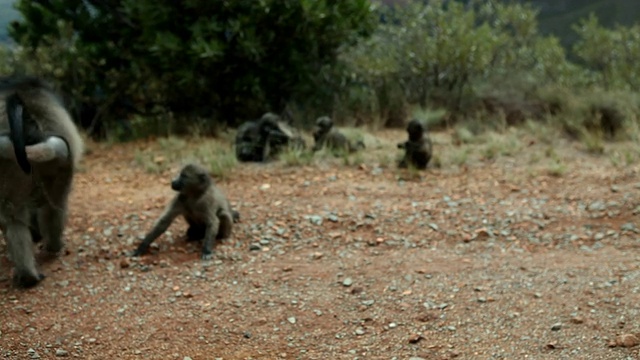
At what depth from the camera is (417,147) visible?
7797 millimetres

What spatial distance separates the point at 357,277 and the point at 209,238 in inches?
48.0

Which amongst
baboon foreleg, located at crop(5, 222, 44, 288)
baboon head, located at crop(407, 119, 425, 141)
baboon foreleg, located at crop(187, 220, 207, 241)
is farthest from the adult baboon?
baboon head, located at crop(407, 119, 425, 141)

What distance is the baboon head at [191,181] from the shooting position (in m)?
5.57

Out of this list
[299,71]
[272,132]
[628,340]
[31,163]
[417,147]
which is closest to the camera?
[628,340]

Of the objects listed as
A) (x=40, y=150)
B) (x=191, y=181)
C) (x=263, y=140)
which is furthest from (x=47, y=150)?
(x=263, y=140)

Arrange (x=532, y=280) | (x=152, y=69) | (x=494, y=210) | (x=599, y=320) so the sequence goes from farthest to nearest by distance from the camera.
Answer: (x=152, y=69)
(x=494, y=210)
(x=532, y=280)
(x=599, y=320)

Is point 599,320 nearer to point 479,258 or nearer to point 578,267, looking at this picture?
point 578,267

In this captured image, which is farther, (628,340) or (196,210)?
(196,210)

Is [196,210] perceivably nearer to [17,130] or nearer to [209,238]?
[209,238]

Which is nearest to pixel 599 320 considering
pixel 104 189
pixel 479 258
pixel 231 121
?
pixel 479 258

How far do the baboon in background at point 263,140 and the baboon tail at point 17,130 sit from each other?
3.86 meters

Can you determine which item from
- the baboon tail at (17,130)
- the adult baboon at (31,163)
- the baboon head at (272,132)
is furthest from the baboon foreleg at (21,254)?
the baboon head at (272,132)

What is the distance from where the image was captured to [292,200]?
22.4 ft

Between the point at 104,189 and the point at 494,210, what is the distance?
3.95m
